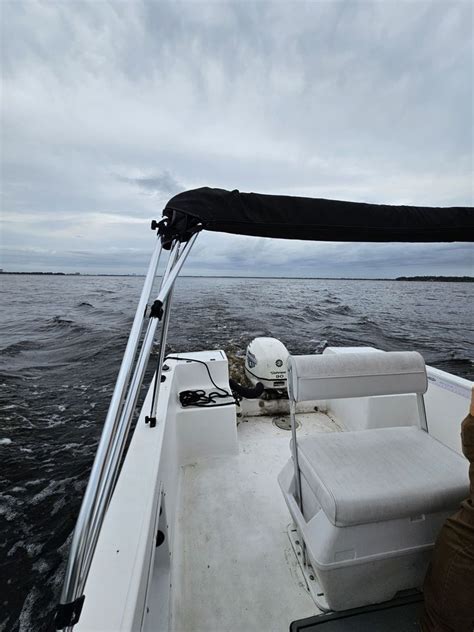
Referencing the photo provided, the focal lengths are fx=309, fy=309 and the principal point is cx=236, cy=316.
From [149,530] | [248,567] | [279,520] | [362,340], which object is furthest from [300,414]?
[362,340]

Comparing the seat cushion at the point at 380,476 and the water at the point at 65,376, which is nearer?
the seat cushion at the point at 380,476

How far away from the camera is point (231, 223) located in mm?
1271

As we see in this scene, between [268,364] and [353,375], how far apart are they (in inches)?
69.0

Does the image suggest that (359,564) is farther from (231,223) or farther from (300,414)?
(300,414)

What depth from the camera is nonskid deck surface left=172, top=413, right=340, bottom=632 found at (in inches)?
52.1

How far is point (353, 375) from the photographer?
4.96 feet

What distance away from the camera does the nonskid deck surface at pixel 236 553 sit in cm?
132

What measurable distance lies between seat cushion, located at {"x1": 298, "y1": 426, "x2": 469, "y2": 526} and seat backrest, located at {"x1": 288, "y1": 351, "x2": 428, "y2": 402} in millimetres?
238

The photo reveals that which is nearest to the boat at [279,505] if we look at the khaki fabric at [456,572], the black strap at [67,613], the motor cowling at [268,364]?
the black strap at [67,613]

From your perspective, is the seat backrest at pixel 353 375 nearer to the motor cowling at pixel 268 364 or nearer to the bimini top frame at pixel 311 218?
the bimini top frame at pixel 311 218

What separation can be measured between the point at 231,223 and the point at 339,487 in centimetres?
111

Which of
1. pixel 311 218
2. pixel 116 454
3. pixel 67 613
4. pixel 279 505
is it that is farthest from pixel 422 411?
pixel 67 613

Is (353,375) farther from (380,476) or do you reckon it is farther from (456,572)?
(456,572)

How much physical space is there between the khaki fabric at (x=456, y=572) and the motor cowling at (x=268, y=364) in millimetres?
2132
